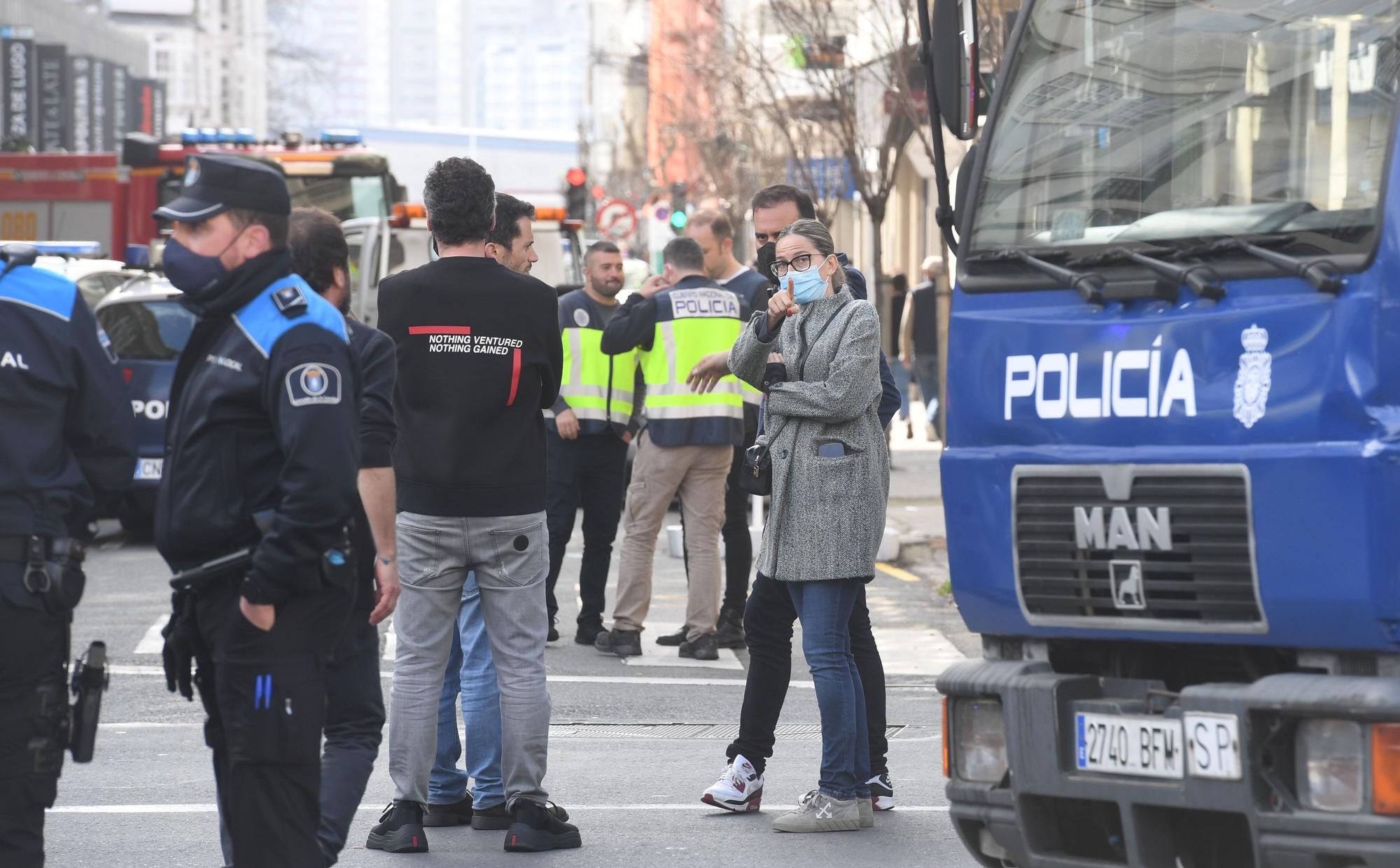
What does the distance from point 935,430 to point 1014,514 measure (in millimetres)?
19529

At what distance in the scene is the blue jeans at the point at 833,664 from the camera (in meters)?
6.62

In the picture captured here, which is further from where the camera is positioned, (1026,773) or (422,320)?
(422,320)

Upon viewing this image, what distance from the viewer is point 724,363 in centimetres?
795

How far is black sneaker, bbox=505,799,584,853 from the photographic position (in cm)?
652

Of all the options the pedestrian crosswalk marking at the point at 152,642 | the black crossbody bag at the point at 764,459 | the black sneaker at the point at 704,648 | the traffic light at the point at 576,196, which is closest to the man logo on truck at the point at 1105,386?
the black crossbody bag at the point at 764,459

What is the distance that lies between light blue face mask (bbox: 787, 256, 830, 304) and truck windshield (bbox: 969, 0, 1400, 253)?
121cm

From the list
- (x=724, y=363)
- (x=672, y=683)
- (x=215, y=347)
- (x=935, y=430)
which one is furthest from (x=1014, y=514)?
(x=935, y=430)

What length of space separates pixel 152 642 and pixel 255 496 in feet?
21.5

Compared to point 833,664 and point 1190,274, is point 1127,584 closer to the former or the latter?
point 1190,274

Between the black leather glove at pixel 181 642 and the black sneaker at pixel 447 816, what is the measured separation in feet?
7.26

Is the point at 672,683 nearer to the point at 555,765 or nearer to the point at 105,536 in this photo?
the point at 555,765

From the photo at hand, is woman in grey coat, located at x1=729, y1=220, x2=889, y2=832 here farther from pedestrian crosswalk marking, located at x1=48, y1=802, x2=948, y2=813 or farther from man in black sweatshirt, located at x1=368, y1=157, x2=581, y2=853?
man in black sweatshirt, located at x1=368, y1=157, x2=581, y2=853

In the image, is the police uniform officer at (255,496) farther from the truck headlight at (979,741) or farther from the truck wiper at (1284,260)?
the truck wiper at (1284,260)

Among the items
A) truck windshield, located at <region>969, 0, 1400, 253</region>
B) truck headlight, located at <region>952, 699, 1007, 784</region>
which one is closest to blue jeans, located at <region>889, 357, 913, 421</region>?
truck windshield, located at <region>969, 0, 1400, 253</region>
